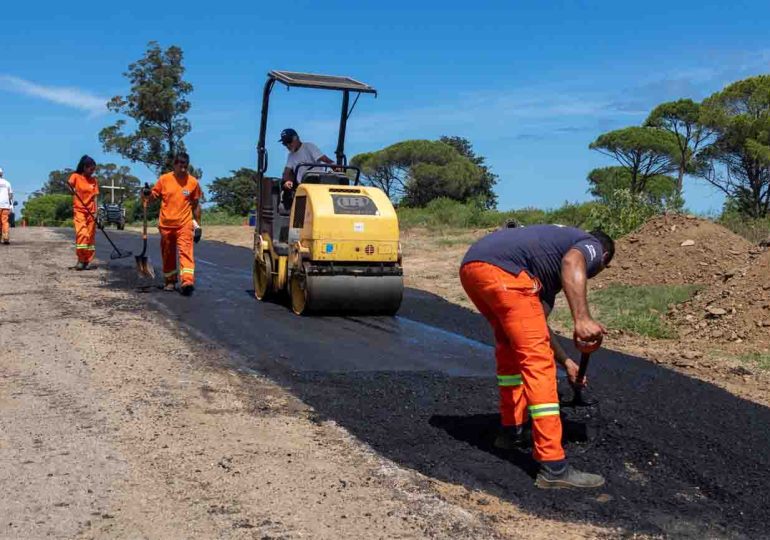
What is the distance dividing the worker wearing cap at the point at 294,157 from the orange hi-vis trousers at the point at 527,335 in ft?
19.3

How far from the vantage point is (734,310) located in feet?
31.6

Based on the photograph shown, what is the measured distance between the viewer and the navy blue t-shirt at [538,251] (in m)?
4.42

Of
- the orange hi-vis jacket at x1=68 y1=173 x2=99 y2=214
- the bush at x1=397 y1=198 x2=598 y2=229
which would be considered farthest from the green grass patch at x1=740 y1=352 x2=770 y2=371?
the bush at x1=397 y1=198 x2=598 y2=229

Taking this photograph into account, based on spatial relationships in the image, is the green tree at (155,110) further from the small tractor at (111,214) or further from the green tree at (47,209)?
the green tree at (47,209)

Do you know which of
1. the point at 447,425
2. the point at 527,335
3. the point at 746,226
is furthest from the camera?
the point at 746,226

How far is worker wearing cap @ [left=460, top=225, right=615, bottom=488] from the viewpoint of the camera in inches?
165

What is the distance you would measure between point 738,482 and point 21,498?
3.53m

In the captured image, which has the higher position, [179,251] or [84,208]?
[84,208]

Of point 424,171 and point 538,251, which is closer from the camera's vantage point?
point 538,251

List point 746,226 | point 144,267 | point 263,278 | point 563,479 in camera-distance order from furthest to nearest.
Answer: point 746,226, point 144,267, point 263,278, point 563,479

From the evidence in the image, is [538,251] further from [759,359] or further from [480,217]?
[480,217]

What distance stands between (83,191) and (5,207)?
6.09 metres

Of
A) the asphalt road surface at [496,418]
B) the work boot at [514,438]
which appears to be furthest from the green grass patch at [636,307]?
the work boot at [514,438]

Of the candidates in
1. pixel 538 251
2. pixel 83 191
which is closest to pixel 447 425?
pixel 538 251
